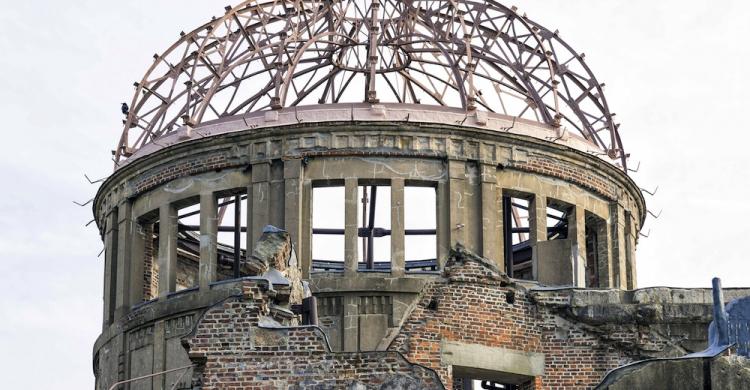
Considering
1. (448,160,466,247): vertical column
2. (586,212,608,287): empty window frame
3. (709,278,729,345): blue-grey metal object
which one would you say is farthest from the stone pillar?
(709,278,729,345): blue-grey metal object

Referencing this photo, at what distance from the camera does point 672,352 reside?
31016mm

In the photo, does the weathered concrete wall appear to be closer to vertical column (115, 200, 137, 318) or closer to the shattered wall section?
the shattered wall section

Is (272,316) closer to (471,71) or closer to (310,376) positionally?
(310,376)

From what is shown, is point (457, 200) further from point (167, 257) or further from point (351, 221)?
point (167, 257)

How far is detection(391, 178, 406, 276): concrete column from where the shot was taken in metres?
37.8

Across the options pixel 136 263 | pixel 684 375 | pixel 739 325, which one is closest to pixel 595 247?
pixel 136 263

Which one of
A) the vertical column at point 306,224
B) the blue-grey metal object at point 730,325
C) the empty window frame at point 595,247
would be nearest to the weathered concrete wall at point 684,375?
the blue-grey metal object at point 730,325

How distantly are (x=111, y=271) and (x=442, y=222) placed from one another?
728 cm

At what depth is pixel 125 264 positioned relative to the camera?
40.2 m

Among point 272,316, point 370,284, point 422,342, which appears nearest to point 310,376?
point 272,316

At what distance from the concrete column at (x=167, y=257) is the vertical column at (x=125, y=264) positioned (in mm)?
1151

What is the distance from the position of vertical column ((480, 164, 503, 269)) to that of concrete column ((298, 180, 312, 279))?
3.37m

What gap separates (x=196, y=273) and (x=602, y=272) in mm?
8691

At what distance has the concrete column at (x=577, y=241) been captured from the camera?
3881 cm
